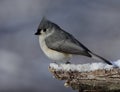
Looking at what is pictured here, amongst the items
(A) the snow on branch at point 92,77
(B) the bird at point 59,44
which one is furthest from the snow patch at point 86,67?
(B) the bird at point 59,44

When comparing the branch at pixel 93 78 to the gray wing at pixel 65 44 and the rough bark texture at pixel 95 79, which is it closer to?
the rough bark texture at pixel 95 79

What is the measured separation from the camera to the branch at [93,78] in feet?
9.02

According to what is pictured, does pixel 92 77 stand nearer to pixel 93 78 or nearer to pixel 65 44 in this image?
pixel 93 78

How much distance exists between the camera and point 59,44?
12.1ft

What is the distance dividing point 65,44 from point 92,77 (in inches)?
34.7

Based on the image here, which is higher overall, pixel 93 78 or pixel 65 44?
pixel 65 44

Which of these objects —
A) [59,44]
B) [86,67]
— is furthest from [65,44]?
[86,67]

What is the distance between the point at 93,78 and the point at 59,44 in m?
0.94

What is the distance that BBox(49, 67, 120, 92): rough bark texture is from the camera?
275cm

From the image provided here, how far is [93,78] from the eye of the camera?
276 cm

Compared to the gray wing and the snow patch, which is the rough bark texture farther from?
the gray wing

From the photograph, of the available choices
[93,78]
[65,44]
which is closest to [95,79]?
[93,78]

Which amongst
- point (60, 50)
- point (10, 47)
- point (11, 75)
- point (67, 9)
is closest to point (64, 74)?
point (60, 50)

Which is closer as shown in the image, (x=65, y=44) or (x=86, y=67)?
(x=86, y=67)
